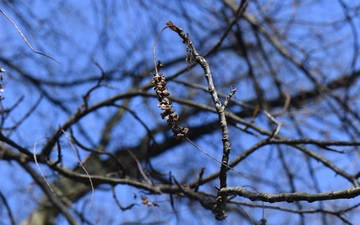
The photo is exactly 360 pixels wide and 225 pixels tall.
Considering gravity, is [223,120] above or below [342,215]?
below

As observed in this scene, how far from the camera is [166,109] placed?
1366mm

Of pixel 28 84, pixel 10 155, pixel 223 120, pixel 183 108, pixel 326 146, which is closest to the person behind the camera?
pixel 223 120

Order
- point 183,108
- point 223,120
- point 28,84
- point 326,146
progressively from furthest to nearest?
1. point 183,108
2. point 28,84
3. point 326,146
4. point 223,120

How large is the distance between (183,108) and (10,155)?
139 inches

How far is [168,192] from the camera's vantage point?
2.29 metres

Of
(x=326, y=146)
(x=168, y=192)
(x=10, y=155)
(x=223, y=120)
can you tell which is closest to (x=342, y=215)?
(x=326, y=146)

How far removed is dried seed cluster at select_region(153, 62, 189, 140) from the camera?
1368mm

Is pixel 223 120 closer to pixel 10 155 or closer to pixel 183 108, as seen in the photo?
pixel 10 155

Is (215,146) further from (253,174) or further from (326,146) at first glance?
(326,146)

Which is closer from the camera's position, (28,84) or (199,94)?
(28,84)

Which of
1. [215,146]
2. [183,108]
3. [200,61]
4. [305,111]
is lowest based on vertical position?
[200,61]

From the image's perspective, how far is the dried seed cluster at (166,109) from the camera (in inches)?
53.9

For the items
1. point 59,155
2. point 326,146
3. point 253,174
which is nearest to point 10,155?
point 59,155

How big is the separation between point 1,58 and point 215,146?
2.40 m
